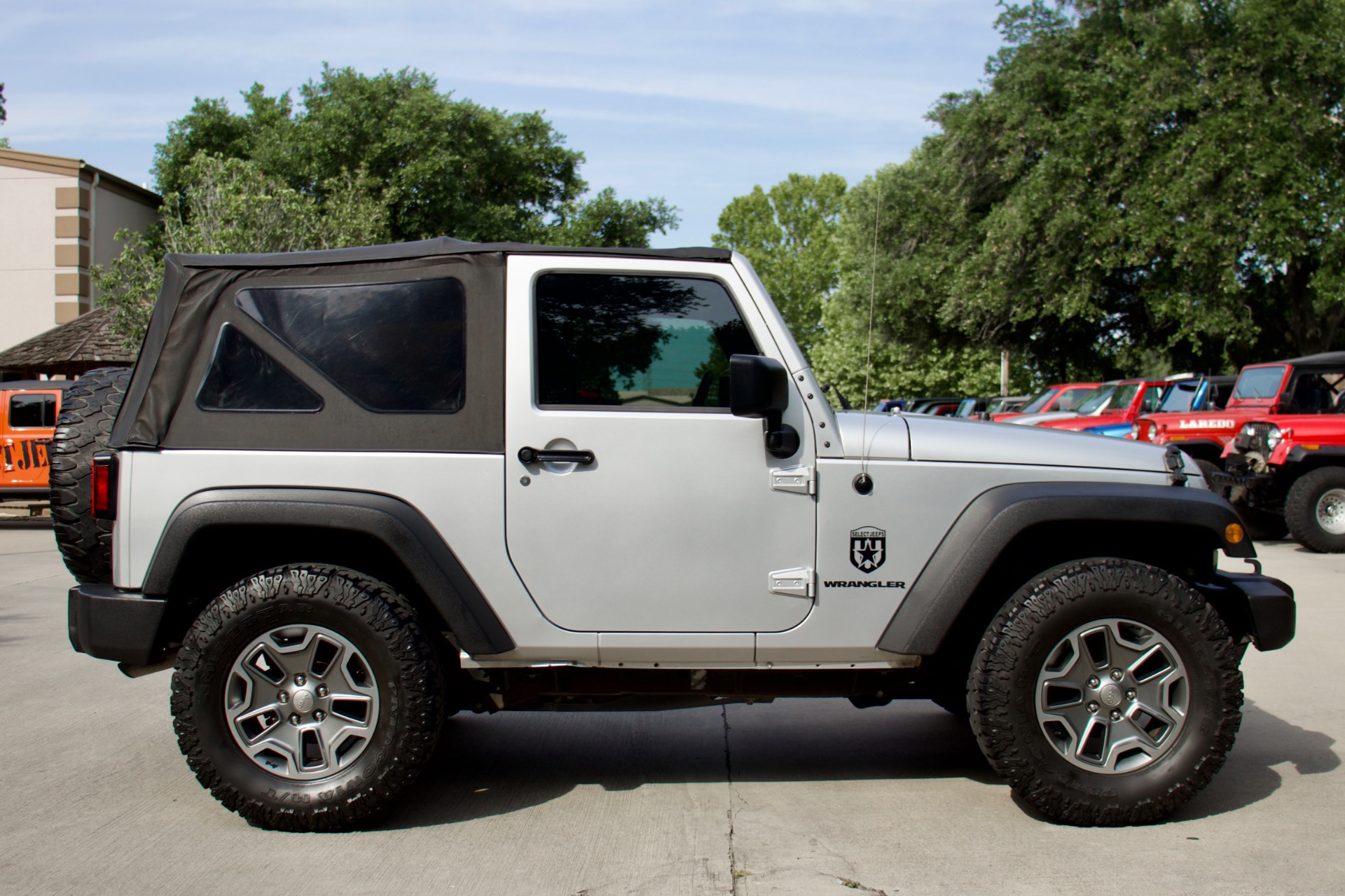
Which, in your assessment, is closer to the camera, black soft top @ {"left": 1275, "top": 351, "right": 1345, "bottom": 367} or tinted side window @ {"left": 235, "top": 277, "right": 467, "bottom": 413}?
tinted side window @ {"left": 235, "top": 277, "right": 467, "bottom": 413}

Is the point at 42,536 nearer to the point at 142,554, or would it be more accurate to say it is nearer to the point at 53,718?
the point at 53,718

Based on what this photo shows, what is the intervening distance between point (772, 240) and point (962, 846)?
61.2 meters

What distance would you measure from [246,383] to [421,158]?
32204 mm

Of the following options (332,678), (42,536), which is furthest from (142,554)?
(42,536)

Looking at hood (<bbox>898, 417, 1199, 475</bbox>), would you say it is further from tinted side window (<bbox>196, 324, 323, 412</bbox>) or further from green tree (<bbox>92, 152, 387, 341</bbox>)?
green tree (<bbox>92, 152, 387, 341</bbox>)

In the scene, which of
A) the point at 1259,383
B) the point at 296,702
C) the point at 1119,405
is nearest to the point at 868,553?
the point at 296,702

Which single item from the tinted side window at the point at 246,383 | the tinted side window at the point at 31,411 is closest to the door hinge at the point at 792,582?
the tinted side window at the point at 246,383

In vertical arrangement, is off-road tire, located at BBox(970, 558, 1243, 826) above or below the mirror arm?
below

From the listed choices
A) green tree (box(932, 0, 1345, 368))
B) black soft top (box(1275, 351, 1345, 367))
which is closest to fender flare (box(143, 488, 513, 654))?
black soft top (box(1275, 351, 1345, 367))

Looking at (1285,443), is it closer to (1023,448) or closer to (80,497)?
(1023,448)

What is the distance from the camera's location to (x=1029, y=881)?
11.3ft

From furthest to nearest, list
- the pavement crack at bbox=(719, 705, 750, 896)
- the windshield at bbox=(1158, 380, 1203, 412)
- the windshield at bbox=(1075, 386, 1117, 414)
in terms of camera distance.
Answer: the windshield at bbox=(1075, 386, 1117, 414) → the windshield at bbox=(1158, 380, 1203, 412) → the pavement crack at bbox=(719, 705, 750, 896)

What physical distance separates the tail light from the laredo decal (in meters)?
2.53

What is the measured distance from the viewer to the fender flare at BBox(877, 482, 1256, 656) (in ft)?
12.6
